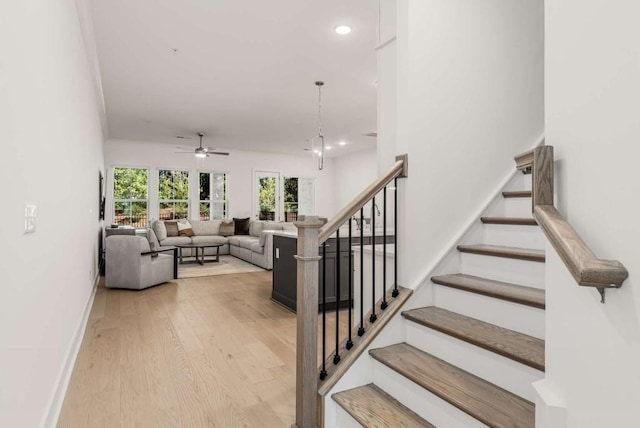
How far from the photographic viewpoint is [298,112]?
6.59m

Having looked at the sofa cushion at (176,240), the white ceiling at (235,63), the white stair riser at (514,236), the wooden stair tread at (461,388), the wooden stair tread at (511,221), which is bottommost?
the wooden stair tread at (461,388)

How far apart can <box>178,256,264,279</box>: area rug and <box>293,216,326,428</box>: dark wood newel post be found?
4932 millimetres

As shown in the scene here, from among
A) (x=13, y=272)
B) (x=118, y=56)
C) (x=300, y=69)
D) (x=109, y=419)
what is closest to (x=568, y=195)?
(x=13, y=272)

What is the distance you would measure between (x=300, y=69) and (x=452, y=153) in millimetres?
2877

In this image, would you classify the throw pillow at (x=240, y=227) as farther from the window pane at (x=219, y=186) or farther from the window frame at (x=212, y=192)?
the window pane at (x=219, y=186)

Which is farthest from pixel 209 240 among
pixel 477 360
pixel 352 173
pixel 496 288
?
pixel 477 360

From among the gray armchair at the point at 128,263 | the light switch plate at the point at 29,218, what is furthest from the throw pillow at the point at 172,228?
the light switch plate at the point at 29,218

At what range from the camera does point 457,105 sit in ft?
8.00

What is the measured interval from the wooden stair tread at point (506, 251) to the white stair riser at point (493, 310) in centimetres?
31

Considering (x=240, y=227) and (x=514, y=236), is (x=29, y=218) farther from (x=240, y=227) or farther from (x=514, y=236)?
(x=240, y=227)

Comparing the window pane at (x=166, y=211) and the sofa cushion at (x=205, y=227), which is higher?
the window pane at (x=166, y=211)

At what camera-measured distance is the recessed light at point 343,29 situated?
141 inches

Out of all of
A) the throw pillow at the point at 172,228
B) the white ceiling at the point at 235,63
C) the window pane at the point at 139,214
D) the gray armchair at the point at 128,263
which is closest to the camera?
the white ceiling at the point at 235,63

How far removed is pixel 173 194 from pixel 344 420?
8.91m
